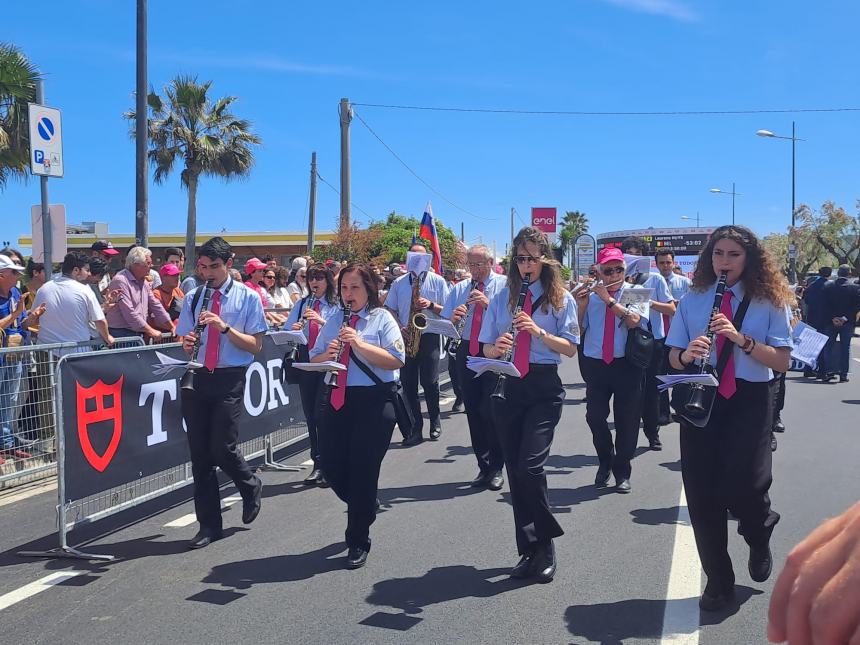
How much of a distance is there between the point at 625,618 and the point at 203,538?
9.52 feet

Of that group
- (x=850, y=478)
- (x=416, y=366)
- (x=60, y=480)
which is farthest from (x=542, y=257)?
(x=416, y=366)

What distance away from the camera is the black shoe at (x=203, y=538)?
564 cm

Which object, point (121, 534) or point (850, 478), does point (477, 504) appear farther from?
point (850, 478)

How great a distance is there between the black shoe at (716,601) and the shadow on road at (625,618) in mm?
30

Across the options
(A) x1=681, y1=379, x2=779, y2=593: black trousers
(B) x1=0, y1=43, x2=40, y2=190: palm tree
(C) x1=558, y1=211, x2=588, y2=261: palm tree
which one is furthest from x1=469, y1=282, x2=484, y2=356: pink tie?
(C) x1=558, y1=211, x2=588, y2=261: palm tree

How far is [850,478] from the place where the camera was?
24.1ft

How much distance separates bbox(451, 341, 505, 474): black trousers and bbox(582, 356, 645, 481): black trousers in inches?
32.9

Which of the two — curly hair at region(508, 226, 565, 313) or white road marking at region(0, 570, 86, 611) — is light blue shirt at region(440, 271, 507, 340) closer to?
curly hair at region(508, 226, 565, 313)

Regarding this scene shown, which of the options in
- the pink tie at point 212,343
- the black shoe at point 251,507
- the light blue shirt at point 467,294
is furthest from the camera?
the light blue shirt at point 467,294

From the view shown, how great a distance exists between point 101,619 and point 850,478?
6171mm

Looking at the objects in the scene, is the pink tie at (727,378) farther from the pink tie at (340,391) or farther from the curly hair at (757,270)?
the pink tie at (340,391)

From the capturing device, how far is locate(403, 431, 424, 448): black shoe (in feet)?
30.4

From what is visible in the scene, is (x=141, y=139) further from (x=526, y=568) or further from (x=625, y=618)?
(x=625, y=618)

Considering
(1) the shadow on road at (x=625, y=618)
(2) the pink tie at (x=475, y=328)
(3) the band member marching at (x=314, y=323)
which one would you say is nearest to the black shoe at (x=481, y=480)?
(2) the pink tie at (x=475, y=328)
